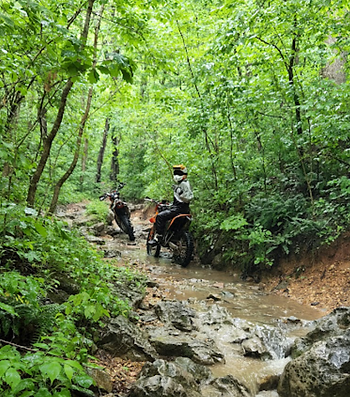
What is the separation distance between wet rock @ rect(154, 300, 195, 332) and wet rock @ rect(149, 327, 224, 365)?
0.47 meters

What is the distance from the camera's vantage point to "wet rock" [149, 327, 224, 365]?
3.27 metres

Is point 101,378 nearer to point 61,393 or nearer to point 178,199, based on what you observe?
point 61,393

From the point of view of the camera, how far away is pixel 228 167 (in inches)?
339

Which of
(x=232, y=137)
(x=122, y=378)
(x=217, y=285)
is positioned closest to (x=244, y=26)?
(x=232, y=137)

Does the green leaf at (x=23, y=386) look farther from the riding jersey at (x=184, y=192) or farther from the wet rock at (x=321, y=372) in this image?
the riding jersey at (x=184, y=192)

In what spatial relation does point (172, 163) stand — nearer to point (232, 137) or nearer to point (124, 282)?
point (232, 137)

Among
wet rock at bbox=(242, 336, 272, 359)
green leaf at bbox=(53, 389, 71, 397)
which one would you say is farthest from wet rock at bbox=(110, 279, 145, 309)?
green leaf at bbox=(53, 389, 71, 397)

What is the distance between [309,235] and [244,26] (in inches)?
170

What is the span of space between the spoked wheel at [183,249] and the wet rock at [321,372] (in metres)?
5.10

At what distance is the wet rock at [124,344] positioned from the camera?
10.2ft

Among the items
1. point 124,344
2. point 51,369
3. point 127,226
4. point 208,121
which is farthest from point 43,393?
point 127,226

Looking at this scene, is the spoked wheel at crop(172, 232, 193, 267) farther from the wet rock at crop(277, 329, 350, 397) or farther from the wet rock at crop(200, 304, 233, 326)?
the wet rock at crop(277, 329, 350, 397)

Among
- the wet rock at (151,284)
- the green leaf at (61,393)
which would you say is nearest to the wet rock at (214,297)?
the wet rock at (151,284)

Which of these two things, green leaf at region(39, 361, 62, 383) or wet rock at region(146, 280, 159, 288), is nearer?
green leaf at region(39, 361, 62, 383)
